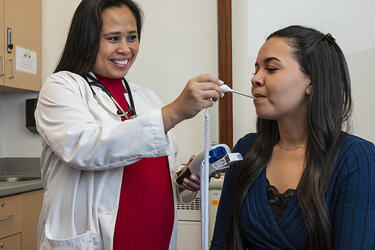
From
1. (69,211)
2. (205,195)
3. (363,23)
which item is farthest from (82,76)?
(363,23)

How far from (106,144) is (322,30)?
1.91 meters

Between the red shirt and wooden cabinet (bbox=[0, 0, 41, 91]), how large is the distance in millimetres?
1524

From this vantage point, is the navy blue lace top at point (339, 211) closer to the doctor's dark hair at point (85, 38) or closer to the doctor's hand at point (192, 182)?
the doctor's hand at point (192, 182)

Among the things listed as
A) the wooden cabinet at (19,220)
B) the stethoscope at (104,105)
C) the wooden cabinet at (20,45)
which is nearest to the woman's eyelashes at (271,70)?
the stethoscope at (104,105)

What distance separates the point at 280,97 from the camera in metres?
1.18

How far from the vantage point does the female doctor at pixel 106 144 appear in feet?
3.51

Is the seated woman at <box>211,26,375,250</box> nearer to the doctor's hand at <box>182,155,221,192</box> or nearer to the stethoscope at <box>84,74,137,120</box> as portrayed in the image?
the doctor's hand at <box>182,155,221,192</box>

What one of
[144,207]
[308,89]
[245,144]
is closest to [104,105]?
[144,207]

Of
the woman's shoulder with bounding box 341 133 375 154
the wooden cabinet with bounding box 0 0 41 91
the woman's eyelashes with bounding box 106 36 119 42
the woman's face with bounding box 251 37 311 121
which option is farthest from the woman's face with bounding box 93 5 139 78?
the wooden cabinet with bounding box 0 0 41 91

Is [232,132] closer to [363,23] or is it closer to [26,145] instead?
[363,23]

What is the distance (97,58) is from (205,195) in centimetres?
65

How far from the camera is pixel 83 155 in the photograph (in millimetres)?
1075

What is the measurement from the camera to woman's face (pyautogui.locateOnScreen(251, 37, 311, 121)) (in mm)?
1168

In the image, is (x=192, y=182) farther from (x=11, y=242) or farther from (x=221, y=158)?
(x=11, y=242)
